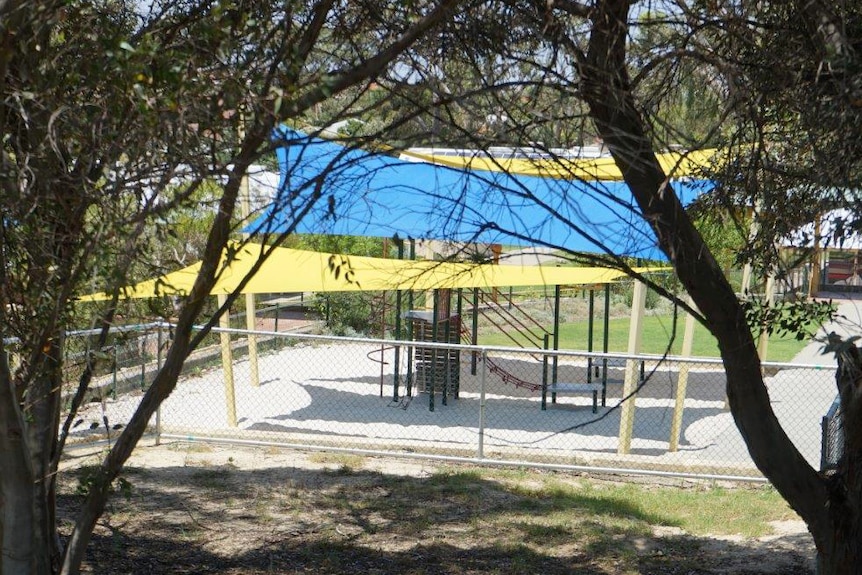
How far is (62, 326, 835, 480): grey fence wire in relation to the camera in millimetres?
11414

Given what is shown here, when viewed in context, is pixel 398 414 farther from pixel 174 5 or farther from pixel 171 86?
pixel 171 86

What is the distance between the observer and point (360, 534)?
7840mm

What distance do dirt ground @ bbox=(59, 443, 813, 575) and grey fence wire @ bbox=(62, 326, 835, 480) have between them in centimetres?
142

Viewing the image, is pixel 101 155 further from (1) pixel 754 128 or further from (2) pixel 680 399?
(2) pixel 680 399

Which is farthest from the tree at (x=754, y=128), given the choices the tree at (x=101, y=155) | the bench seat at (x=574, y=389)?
the bench seat at (x=574, y=389)

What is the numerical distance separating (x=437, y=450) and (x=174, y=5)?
6.99 metres

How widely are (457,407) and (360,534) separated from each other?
9.24 m

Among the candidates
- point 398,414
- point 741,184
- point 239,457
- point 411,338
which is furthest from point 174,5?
point 411,338

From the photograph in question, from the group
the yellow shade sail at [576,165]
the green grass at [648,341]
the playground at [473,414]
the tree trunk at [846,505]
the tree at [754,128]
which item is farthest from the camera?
the green grass at [648,341]

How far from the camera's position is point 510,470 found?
10938 mm

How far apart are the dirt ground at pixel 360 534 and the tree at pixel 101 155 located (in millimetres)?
1367

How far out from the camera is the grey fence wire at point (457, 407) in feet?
37.4

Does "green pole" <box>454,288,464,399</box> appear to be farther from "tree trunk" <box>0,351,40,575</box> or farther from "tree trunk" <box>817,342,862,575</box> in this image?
"tree trunk" <box>0,351,40,575</box>

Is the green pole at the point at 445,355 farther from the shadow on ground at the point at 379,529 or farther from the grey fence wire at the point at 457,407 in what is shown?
the shadow on ground at the point at 379,529
